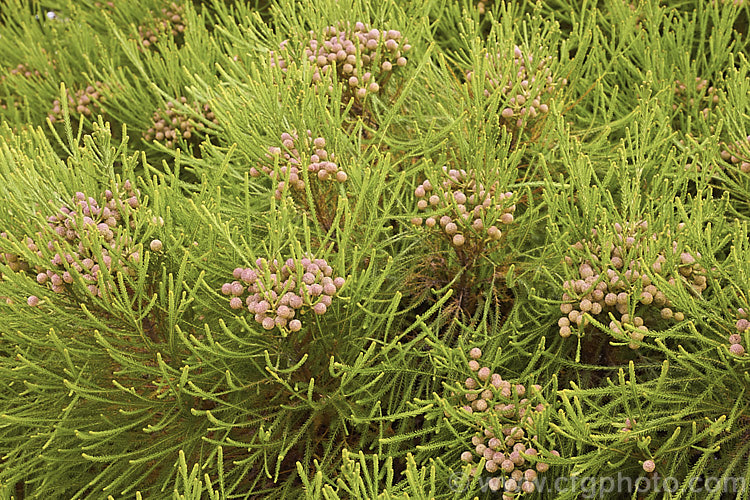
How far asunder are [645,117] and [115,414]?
114 centimetres

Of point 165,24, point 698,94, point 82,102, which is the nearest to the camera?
point 698,94

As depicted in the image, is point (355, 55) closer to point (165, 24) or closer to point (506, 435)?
point (506, 435)

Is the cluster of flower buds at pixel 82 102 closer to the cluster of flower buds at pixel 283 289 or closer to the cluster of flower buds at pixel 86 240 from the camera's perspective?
the cluster of flower buds at pixel 86 240

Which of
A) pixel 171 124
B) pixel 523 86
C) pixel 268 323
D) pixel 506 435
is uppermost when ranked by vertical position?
pixel 523 86

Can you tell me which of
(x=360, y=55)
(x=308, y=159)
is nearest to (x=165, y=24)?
(x=360, y=55)

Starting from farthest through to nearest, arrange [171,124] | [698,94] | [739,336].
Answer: [171,124] < [698,94] < [739,336]

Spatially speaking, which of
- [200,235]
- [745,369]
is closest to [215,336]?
[200,235]

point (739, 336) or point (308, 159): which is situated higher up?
point (308, 159)

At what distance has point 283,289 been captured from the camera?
100 cm

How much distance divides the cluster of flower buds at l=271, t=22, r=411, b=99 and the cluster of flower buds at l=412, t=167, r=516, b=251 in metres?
0.34

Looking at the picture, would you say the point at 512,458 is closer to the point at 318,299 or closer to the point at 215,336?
the point at 318,299

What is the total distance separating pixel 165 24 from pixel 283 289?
5.69ft

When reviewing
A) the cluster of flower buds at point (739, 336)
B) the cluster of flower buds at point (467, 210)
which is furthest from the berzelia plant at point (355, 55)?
the cluster of flower buds at point (739, 336)

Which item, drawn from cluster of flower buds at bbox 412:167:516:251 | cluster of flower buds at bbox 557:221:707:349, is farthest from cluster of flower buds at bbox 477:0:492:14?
cluster of flower buds at bbox 557:221:707:349
